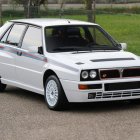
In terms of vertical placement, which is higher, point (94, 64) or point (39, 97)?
point (94, 64)

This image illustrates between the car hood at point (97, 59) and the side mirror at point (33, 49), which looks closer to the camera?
the car hood at point (97, 59)

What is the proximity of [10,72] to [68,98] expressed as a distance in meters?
2.27

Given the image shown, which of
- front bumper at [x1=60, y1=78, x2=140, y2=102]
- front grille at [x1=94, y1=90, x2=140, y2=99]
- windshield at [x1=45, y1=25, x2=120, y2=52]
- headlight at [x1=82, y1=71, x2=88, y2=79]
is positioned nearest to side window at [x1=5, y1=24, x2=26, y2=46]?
windshield at [x1=45, y1=25, x2=120, y2=52]

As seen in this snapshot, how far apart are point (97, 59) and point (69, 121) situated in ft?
4.53

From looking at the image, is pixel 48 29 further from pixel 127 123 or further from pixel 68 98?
pixel 127 123

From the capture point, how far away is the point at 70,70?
9922mm

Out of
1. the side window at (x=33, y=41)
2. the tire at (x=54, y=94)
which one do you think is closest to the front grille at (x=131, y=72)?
the tire at (x=54, y=94)

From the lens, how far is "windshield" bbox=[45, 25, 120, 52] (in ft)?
35.9

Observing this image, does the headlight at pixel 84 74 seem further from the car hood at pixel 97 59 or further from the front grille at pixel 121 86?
the front grille at pixel 121 86

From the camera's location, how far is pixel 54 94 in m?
10.3

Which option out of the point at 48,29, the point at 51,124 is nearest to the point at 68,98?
the point at 51,124

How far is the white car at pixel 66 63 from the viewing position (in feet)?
32.3


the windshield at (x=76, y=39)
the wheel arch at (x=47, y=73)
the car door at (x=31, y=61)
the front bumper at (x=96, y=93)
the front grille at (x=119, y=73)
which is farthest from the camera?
the windshield at (x=76, y=39)

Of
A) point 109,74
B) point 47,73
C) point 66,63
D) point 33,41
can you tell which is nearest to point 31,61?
point 33,41
